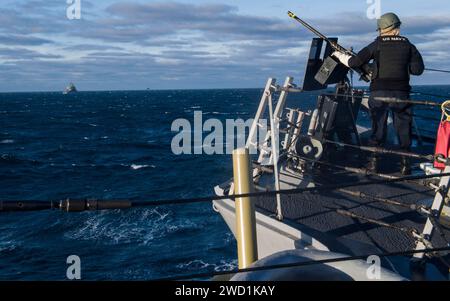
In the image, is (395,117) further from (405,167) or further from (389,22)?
(389,22)

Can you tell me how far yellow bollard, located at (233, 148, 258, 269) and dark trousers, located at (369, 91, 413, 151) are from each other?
364cm

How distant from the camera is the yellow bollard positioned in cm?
495

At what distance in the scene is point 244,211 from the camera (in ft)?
16.7

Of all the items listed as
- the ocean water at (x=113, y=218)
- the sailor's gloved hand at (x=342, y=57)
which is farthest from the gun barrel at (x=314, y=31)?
the ocean water at (x=113, y=218)

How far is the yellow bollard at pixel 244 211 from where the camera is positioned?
16.3 feet

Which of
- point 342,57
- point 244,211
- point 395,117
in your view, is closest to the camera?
point 244,211

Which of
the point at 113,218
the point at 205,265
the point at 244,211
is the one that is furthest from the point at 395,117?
the point at 113,218

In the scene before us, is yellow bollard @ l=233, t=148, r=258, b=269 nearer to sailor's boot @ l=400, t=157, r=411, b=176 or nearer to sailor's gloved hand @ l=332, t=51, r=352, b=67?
sailor's gloved hand @ l=332, t=51, r=352, b=67

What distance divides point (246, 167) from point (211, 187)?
68.7 feet

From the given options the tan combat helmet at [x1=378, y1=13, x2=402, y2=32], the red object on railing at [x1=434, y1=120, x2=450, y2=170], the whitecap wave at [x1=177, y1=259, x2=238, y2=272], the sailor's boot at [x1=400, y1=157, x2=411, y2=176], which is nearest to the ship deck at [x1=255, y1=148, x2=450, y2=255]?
the sailor's boot at [x1=400, y1=157, x2=411, y2=176]

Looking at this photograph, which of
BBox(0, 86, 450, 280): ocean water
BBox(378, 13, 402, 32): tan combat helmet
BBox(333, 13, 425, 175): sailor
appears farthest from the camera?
BBox(0, 86, 450, 280): ocean water

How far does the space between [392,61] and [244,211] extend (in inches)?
148

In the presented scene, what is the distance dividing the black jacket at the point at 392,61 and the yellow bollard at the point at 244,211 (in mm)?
3570
